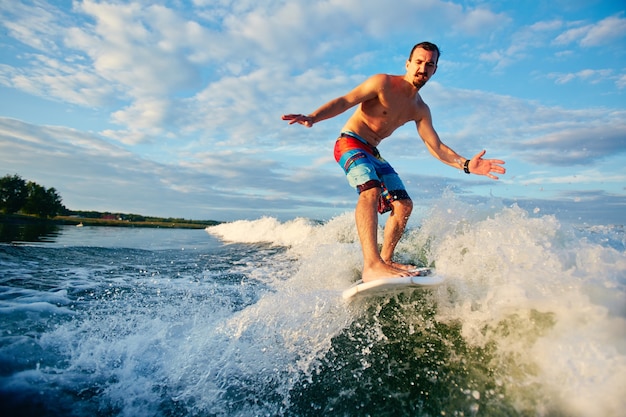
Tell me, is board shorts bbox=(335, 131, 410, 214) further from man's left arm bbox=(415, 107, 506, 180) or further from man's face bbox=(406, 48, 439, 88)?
man's face bbox=(406, 48, 439, 88)

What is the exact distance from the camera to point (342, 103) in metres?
3.97

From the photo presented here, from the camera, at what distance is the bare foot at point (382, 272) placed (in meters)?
3.21

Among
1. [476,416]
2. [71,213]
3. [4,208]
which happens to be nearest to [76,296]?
[476,416]

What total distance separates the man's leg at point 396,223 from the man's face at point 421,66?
141 cm

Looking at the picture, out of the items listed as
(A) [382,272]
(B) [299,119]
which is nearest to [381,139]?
(B) [299,119]

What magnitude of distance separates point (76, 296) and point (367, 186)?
380cm

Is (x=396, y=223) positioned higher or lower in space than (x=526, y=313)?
higher

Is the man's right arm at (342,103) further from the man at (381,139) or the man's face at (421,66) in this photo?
the man's face at (421,66)

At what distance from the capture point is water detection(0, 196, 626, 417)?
2191 mm

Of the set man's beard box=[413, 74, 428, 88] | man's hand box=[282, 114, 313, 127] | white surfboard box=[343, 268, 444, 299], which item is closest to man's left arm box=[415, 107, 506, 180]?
man's beard box=[413, 74, 428, 88]

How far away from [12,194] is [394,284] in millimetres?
63370

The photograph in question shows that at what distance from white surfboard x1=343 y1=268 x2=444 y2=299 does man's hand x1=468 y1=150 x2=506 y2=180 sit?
56.6 inches

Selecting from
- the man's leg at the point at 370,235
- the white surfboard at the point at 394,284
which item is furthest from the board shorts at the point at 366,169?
the white surfboard at the point at 394,284

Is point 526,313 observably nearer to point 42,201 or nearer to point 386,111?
point 386,111
